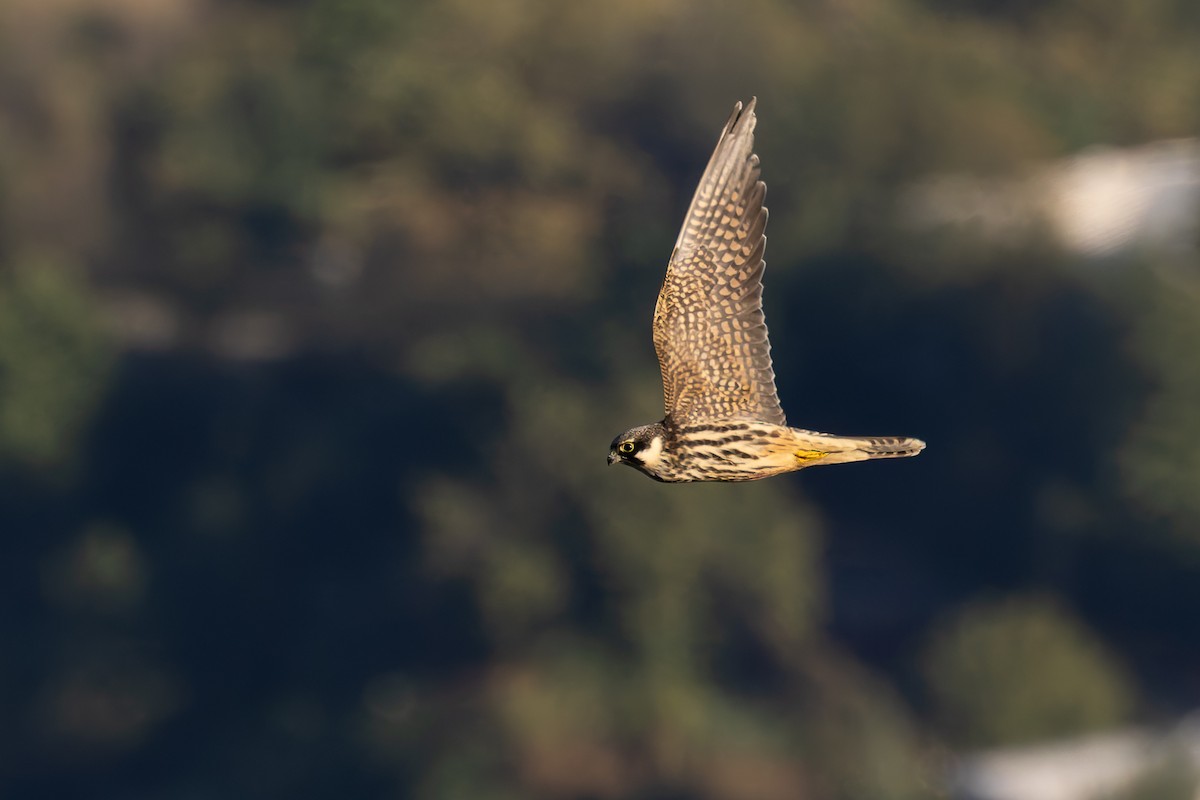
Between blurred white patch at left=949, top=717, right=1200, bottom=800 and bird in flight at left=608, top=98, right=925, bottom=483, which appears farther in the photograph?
blurred white patch at left=949, top=717, right=1200, bottom=800

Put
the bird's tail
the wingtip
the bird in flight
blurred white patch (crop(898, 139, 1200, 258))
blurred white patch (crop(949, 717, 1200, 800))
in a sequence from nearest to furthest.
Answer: the bird's tail → the wingtip → the bird in flight → blurred white patch (crop(949, 717, 1200, 800)) → blurred white patch (crop(898, 139, 1200, 258))

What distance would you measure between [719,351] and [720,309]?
278mm

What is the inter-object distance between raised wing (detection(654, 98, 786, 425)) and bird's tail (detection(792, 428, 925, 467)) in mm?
313

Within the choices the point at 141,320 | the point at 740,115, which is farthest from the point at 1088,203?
the point at 740,115

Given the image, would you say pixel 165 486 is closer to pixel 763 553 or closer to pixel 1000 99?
pixel 763 553

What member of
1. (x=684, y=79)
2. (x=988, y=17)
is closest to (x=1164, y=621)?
(x=684, y=79)

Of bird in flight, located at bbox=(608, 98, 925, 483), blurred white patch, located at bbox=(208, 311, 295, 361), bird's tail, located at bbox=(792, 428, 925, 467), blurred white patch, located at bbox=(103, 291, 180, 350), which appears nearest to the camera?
bird's tail, located at bbox=(792, 428, 925, 467)

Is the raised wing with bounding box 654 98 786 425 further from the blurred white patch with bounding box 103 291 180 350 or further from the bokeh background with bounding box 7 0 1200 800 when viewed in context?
the blurred white patch with bounding box 103 291 180 350

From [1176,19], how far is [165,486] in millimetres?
55001

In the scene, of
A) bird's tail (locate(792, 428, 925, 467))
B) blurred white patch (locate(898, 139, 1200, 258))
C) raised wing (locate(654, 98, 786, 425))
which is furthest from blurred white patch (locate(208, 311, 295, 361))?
bird's tail (locate(792, 428, 925, 467))

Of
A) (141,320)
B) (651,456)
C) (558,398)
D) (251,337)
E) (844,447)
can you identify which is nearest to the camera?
(844,447)

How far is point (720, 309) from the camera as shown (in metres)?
13.8

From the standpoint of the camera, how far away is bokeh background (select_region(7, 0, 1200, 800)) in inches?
2884

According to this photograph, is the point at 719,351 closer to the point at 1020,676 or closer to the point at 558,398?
the point at 1020,676
